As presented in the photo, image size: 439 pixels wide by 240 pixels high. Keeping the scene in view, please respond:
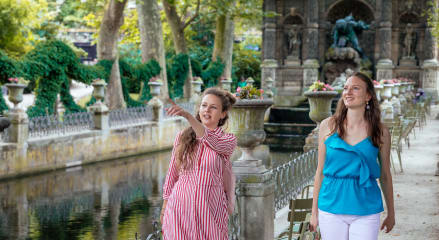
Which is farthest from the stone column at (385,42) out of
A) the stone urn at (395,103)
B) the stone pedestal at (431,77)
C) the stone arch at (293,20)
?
the stone urn at (395,103)

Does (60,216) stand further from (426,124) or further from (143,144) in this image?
(426,124)

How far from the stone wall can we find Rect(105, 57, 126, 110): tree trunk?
1567 millimetres

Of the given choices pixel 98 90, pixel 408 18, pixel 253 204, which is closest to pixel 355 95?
pixel 253 204

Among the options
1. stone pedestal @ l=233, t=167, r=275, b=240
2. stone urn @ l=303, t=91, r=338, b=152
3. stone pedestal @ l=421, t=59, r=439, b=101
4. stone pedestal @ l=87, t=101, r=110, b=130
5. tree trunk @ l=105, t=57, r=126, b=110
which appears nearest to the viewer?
stone pedestal @ l=233, t=167, r=275, b=240

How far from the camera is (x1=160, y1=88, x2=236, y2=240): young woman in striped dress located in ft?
13.2

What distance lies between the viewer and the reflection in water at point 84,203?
34.8 ft

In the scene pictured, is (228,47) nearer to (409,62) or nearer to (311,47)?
(311,47)

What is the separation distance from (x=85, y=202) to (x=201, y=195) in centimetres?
941

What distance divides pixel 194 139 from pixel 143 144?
648 inches

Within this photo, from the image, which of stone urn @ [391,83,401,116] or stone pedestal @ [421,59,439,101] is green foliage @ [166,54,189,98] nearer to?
stone urn @ [391,83,401,116]

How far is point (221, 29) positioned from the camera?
1179 inches

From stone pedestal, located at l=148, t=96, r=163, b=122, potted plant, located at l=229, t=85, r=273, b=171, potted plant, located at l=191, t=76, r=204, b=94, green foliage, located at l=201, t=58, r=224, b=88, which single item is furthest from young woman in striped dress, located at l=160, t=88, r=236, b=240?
green foliage, located at l=201, t=58, r=224, b=88

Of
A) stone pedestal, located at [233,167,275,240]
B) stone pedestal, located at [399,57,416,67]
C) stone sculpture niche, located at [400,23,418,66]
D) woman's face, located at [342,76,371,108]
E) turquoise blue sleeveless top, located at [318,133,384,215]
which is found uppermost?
stone sculpture niche, located at [400,23,418,66]

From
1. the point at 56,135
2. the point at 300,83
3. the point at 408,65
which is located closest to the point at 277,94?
the point at 300,83
